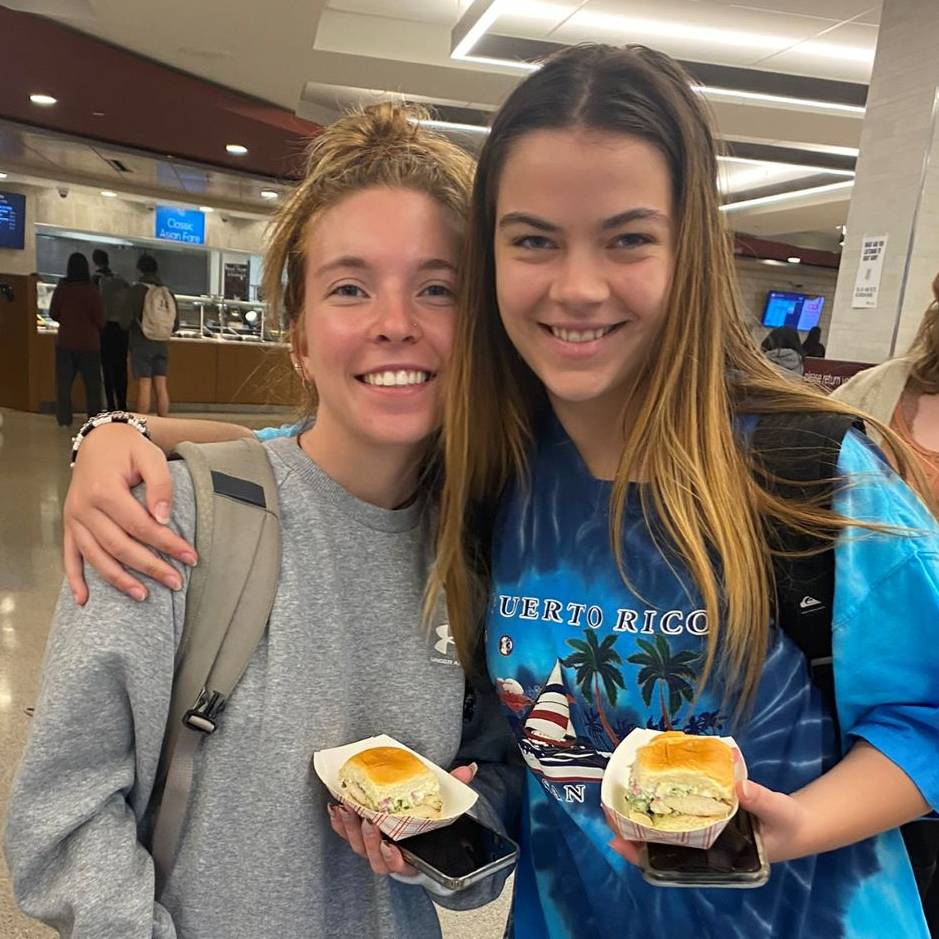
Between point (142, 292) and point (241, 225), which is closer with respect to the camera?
point (142, 292)

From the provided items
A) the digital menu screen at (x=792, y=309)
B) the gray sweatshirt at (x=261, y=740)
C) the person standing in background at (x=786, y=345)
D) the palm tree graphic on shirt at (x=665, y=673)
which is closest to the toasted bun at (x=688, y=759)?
the palm tree graphic on shirt at (x=665, y=673)

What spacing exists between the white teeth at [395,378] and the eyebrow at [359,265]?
0.48ft

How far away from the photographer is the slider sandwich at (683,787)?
0.82m

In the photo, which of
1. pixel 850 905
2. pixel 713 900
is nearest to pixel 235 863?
pixel 713 900

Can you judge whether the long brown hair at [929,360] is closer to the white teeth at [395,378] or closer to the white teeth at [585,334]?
the white teeth at [585,334]

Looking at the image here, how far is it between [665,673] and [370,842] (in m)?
0.41

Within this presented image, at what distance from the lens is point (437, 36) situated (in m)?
6.53

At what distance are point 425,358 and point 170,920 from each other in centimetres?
76

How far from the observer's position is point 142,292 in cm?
928

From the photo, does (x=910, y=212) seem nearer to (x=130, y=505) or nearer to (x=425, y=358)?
(x=425, y=358)

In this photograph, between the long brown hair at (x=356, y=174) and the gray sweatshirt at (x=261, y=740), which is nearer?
the gray sweatshirt at (x=261, y=740)

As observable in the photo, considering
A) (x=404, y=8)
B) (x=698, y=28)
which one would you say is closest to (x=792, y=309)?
(x=698, y=28)

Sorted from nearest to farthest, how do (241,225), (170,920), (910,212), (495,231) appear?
(170,920), (495,231), (910,212), (241,225)

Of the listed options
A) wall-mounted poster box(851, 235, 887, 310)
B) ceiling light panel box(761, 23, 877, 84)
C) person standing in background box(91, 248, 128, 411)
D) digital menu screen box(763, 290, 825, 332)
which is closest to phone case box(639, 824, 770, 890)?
wall-mounted poster box(851, 235, 887, 310)
